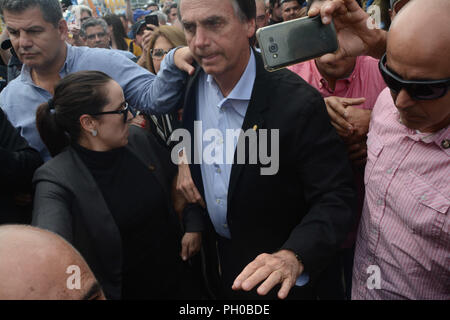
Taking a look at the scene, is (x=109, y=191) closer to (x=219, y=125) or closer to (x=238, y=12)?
(x=219, y=125)

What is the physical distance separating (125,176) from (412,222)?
1.50 m

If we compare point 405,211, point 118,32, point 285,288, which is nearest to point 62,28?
point 285,288

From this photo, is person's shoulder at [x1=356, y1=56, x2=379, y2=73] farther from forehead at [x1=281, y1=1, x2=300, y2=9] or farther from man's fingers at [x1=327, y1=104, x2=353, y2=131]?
forehead at [x1=281, y1=1, x2=300, y2=9]

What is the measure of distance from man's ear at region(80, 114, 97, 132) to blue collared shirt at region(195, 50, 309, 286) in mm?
600

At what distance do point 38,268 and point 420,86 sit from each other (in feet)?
4.13

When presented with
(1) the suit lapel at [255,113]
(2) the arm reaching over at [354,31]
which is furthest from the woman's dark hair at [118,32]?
(2) the arm reaching over at [354,31]

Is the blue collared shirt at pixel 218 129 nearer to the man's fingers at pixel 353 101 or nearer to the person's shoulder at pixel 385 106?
the man's fingers at pixel 353 101

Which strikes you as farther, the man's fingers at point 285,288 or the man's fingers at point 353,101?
the man's fingers at point 353,101

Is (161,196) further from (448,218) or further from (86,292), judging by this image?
(448,218)

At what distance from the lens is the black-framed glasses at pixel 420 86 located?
3.58 feet

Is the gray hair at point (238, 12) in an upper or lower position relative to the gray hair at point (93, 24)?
lower

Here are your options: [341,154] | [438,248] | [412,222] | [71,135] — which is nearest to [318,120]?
[341,154]

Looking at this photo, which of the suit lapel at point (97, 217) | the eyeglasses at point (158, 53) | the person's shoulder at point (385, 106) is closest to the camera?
the person's shoulder at point (385, 106)

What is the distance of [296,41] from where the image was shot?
1.40m
